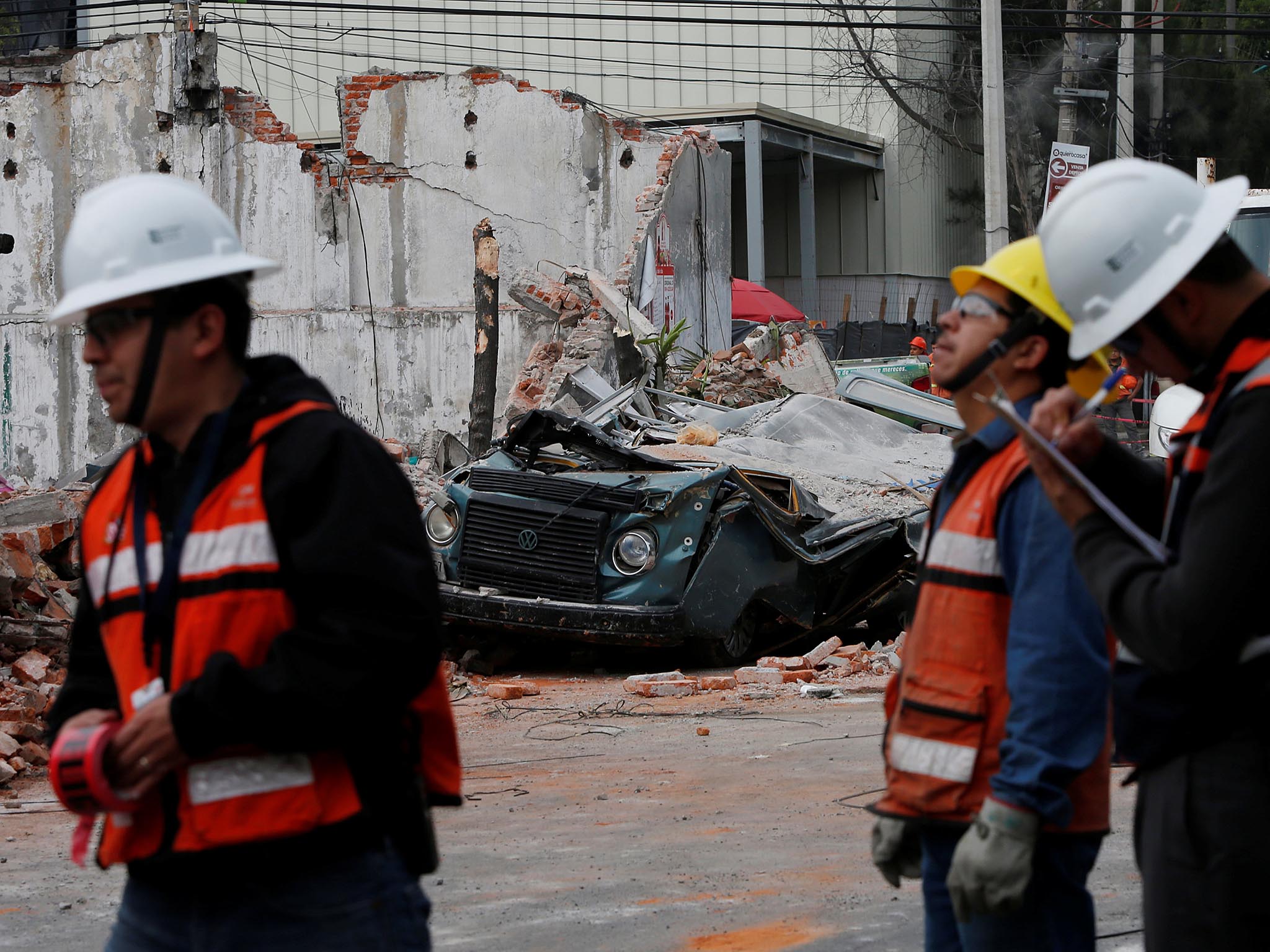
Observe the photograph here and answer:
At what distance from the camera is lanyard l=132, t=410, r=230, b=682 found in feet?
6.49

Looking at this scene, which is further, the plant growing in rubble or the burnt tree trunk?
the plant growing in rubble

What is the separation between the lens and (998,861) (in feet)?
7.05

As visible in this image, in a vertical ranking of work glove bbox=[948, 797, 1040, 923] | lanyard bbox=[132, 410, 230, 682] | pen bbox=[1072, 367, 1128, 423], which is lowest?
work glove bbox=[948, 797, 1040, 923]

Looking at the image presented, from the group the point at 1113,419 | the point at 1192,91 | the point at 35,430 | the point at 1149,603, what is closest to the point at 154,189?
the point at 1149,603

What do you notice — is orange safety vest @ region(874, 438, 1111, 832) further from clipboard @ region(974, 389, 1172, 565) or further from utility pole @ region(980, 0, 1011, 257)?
utility pole @ region(980, 0, 1011, 257)

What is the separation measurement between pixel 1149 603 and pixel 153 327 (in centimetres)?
131

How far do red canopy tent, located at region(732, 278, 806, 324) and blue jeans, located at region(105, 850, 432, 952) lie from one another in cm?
2234

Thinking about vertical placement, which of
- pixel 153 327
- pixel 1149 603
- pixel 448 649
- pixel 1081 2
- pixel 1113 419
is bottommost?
pixel 448 649

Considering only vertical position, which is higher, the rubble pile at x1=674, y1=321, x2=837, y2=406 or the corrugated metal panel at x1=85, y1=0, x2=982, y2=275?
the corrugated metal panel at x1=85, y1=0, x2=982, y2=275

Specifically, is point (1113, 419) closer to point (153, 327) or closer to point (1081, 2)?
point (153, 327)

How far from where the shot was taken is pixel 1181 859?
1.95m

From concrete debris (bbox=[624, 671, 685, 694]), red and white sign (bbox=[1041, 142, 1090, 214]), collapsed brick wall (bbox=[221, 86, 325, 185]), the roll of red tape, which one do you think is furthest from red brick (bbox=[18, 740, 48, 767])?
collapsed brick wall (bbox=[221, 86, 325, 185])

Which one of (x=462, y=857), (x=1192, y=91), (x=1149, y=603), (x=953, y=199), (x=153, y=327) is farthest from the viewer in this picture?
(x=953, y=199)

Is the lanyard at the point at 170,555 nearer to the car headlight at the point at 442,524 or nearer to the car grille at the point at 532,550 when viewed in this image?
the car grille at the point at 532,550
